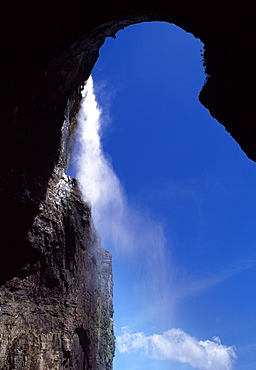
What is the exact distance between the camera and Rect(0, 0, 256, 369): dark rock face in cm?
789

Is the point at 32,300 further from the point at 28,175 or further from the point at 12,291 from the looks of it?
the point at 28,175

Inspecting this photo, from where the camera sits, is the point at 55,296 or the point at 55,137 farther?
the point at 55,137

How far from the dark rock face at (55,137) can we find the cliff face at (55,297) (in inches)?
2.2

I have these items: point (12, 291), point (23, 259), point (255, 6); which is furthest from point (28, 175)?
point (255, 6)

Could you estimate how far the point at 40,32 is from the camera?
8.48 meters

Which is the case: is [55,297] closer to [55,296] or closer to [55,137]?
[55,296]

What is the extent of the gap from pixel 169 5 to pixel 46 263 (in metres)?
15.2

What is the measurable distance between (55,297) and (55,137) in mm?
10769

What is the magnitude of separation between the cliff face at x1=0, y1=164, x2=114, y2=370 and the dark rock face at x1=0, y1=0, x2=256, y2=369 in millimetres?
55

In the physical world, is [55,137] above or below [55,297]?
above

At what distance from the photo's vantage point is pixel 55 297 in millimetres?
14391

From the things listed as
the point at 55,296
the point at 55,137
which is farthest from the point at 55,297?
the point at 55,137

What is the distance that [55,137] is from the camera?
624 inches

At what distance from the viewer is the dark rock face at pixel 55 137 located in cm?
789
